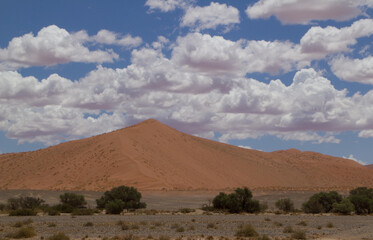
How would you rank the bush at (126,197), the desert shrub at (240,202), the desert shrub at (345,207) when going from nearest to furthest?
the desert shrub at (345,207)
the desert shrub at (240,202)
the bush at (126,197)

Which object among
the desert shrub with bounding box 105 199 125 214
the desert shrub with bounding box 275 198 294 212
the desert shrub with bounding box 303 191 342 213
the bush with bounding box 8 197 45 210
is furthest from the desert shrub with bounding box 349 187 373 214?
the bush with bounding box 8 197 45 210

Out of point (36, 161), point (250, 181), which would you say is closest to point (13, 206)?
point (36, 161)

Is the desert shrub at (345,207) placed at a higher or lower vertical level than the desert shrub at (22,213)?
lower

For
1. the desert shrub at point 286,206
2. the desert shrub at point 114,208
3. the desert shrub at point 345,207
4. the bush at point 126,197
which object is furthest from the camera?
the desert shrub at point 286,206

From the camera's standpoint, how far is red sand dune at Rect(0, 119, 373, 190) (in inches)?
3346

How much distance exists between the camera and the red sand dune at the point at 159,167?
85000mm

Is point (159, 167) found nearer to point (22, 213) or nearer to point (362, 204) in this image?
point (362, 204)

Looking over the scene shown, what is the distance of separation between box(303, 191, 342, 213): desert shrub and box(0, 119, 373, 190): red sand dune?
111 feet

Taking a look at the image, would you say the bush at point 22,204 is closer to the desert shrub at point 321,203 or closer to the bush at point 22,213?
the bush at point 22,213

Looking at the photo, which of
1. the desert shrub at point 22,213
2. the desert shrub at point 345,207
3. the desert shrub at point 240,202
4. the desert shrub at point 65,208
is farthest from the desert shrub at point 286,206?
the desert shrub at point 22,213

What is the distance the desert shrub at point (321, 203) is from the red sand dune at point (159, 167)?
111ft

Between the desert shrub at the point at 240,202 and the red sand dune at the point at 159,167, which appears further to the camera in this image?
the red sand dune at the point at 159,167

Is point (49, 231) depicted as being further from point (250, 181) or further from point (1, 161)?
point (1, 161)

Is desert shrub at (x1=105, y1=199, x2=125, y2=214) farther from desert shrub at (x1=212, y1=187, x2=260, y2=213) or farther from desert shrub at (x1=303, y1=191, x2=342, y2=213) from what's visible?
desert shrub at (x1=303, y1=191, x2=342, y2=213)
